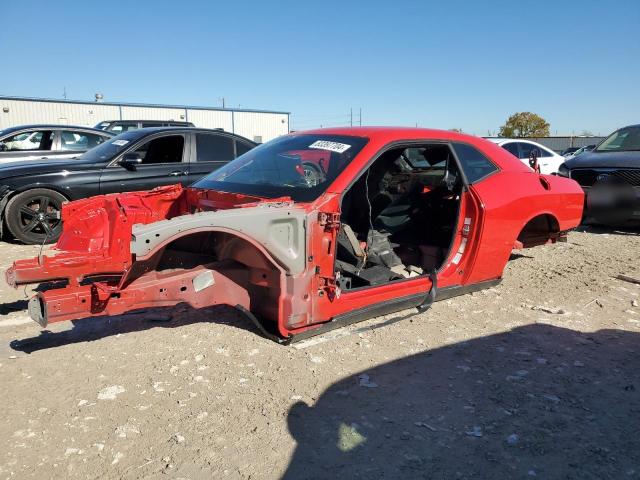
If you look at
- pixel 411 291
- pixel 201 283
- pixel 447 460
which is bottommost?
pixel 447 460

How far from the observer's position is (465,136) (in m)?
4.44

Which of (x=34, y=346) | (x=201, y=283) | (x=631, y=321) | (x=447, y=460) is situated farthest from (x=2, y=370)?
(x=631, y=321)

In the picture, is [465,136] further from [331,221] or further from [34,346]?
[34,346]

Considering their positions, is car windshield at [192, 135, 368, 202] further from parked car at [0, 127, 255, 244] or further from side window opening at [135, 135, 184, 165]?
side window opening at [135, 135, 184, 165]

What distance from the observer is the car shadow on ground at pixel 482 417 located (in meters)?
2.22

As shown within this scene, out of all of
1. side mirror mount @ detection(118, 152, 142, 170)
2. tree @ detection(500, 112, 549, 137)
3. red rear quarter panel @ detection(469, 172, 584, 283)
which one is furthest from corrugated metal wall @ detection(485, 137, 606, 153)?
side mirror mount @ detection(118, 152, 142, 170)

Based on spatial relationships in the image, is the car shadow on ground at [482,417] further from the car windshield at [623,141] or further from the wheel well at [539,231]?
the car windshield at [623,141]

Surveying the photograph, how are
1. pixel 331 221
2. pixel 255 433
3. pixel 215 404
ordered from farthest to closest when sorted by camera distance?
pixel 331 221
pixel 215 404
pixel 255 433

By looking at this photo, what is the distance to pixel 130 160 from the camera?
252 inches

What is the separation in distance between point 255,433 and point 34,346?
1.88m

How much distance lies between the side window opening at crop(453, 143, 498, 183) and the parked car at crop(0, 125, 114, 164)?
23.8 ft

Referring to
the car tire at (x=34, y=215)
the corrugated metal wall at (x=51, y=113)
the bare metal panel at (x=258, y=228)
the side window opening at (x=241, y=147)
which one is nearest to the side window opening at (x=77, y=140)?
the car tire at (x=34, y=215)

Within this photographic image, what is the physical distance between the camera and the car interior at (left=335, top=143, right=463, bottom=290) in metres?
4.36

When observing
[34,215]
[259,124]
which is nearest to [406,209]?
[34,215]
